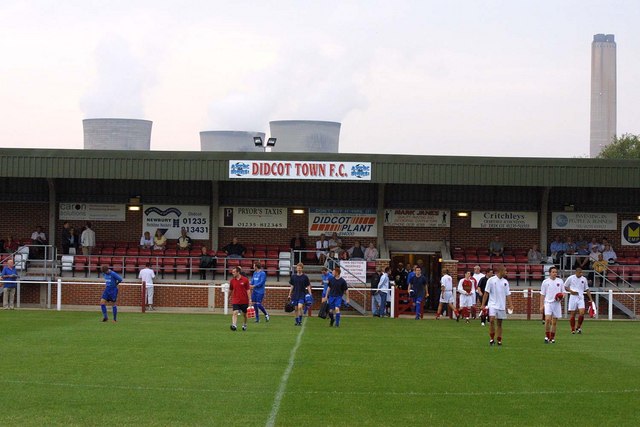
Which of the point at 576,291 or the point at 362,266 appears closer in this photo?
the point at 576,291

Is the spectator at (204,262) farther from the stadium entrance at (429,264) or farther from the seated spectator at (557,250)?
the seated spectator at (557,250)

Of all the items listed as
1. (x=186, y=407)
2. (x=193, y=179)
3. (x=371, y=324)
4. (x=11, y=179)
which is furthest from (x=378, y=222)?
(x=186, y=407)

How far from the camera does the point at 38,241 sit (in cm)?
3997

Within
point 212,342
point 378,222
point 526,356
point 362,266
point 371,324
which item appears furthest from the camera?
point 378,222

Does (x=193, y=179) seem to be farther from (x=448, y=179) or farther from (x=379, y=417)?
(x=379, y=417)

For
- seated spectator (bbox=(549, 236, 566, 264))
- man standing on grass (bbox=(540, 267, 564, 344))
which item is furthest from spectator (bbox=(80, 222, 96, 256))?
man standing on grass (bbox=(540, 267, 564, 344))

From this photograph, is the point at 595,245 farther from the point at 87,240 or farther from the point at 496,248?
the point at 87,240

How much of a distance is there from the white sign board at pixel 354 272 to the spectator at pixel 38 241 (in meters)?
11.5

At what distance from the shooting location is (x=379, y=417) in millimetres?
12633

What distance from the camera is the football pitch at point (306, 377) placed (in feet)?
41.8

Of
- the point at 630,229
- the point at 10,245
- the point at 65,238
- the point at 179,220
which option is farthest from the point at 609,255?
the point at 10,245

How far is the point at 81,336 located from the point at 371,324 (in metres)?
9.73

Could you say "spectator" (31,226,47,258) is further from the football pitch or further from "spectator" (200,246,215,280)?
the football pitch

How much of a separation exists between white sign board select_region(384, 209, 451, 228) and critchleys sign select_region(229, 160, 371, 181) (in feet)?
10.4
